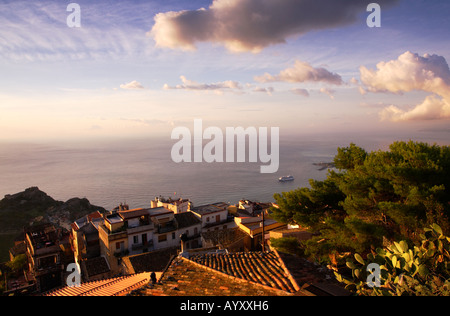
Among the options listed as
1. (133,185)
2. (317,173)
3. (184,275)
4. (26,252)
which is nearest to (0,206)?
(26,252)

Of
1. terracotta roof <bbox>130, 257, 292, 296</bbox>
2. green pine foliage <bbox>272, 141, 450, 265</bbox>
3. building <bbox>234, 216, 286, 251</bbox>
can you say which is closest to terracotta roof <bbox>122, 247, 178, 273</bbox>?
building <bbox>234, 216, 286, 251</bbox>

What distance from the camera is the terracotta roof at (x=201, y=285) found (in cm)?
504

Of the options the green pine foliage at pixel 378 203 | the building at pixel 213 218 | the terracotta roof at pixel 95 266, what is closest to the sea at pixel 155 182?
the building at pixel 213 218

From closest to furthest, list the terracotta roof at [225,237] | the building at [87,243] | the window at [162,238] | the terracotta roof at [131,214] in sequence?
the terracotta roof at [225,237] → the terracotta roof at [131,214] → the building at [87,243] → the window at [162,238]

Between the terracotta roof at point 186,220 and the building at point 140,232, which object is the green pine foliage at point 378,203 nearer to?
the building at point 140,232

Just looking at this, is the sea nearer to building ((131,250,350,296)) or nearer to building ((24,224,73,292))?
→ building ((24,224,73,292))

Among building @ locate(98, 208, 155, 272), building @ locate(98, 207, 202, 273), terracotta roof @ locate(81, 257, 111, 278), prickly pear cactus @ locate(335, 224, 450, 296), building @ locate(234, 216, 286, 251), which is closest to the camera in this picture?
prickly pear cactus @ locate(335, 224, 450, 296)

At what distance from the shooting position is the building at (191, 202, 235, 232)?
939 inches

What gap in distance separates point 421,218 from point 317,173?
3112 inches

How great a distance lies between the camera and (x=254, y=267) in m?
6.59

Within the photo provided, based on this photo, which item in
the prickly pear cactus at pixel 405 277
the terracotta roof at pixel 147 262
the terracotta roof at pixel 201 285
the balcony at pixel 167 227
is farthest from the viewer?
the balcony at pixel 167 227

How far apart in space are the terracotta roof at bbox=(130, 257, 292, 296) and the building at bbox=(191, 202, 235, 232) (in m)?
17.1

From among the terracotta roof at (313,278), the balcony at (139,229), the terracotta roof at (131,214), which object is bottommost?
the balcony at (139,229)

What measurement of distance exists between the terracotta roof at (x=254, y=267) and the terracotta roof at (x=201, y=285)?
13 cm
